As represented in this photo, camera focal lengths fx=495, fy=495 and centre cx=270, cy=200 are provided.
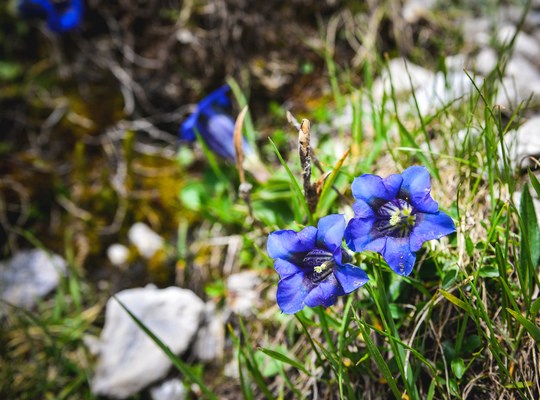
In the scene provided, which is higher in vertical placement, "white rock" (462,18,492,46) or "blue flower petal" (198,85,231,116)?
"white rock" (462,18,492,46)

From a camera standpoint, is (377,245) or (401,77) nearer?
(377,245)

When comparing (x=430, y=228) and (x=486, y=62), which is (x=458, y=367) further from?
(x=486, y=62)

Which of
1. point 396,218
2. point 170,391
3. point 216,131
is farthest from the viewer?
point 216,131

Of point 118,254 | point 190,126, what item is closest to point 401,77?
point 190,126

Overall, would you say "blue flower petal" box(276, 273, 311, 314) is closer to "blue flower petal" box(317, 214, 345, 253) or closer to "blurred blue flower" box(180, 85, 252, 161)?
"blue flower petal" box(317, 214, 345, 253)

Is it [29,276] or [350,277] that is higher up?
[350,277]

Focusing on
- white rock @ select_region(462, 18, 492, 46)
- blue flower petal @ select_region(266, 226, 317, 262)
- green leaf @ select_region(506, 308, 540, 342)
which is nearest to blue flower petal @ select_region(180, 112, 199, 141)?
blue flower petal @ select_region(266, 226, 317, 262)

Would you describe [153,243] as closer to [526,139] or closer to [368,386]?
[368,386]
